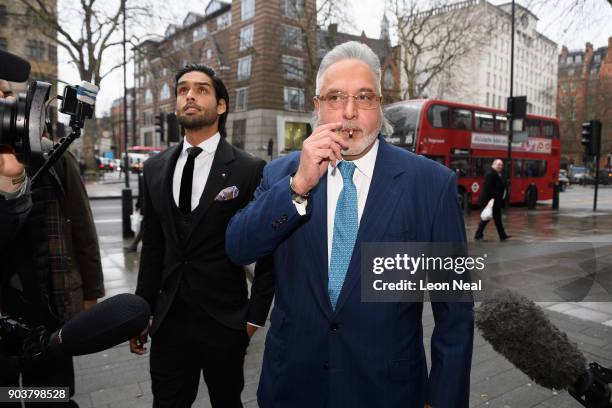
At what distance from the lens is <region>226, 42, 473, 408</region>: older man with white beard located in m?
1.49

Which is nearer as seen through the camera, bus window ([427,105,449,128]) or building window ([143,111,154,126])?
bus window ([427,105,449,128])

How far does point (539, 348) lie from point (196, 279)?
159 centimetres

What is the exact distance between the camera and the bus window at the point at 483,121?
16938 millimetres

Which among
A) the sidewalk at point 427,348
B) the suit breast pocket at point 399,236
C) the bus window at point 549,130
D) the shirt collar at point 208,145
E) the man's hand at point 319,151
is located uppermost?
the bus window at point 549,130

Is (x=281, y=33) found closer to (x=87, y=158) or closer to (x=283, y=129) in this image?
(x=283, y=129)

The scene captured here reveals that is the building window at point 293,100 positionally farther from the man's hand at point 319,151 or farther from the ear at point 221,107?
the man's hand at point 319,151

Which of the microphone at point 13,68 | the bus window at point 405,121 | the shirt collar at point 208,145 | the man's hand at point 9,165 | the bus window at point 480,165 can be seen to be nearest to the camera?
the man's hand at point 9,165

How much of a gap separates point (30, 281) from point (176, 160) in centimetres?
96

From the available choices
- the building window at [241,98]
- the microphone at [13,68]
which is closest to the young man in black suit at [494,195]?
the microphone at [13,68]

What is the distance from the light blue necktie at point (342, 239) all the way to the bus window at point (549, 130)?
21.8 m

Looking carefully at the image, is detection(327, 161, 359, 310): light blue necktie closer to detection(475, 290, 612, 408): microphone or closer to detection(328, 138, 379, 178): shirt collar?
detection(328, 138, 379, 178): shirt collar

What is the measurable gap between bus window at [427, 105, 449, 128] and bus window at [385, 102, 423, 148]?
489 millimetres

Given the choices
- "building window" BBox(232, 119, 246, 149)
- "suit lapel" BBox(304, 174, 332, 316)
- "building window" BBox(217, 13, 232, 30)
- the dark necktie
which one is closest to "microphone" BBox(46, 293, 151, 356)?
"suit lapel" BBox(304, 174, 332, 316)

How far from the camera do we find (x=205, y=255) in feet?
7.59
